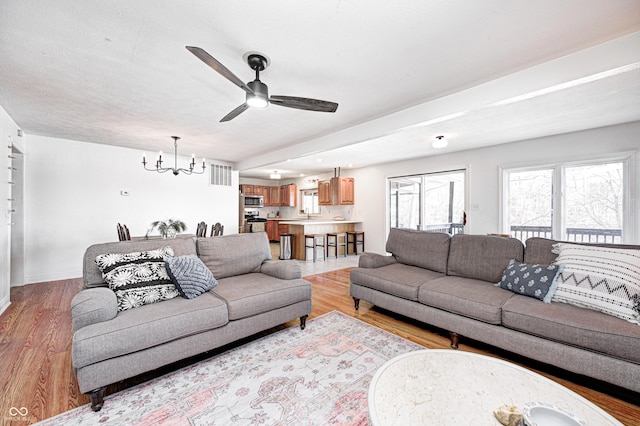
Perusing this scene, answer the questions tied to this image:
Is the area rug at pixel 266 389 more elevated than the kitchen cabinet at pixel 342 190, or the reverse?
the kitchen cabinet at pixel 342 190

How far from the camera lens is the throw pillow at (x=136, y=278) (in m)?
1.99

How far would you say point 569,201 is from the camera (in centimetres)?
433

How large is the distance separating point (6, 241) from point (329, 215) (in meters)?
6.86

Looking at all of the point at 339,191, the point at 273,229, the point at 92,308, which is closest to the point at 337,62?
the point at 92,308

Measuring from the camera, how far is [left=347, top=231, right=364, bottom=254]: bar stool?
7.34m

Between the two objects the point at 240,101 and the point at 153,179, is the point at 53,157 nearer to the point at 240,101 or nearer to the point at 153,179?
the point at 153,179

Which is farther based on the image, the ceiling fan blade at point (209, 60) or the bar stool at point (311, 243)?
the bar stool at point (311, 243)

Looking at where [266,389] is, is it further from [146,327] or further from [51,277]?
[51,277]

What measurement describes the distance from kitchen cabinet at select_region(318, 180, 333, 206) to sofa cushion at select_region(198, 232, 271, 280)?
4.88m

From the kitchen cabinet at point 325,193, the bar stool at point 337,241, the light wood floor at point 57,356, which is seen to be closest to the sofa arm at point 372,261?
the light wood floor at point 57,356

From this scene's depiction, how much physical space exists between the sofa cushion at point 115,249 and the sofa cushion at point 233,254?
0.50 ft

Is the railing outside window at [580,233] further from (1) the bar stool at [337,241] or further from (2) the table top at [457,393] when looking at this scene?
(2) the table top at [457,393]

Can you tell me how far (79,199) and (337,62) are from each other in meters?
5.34

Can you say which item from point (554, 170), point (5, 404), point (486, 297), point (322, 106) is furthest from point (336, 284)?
point (554, 170)
